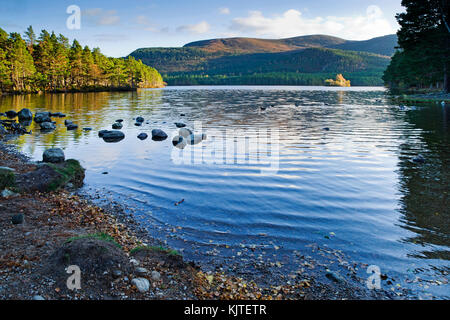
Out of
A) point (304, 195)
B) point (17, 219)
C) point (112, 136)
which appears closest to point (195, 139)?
point (112, 136)

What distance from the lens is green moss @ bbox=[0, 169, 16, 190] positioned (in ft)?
36.9

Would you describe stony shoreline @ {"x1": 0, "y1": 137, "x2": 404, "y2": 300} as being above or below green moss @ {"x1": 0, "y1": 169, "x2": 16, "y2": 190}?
below

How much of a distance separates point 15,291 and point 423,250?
30.1 feet

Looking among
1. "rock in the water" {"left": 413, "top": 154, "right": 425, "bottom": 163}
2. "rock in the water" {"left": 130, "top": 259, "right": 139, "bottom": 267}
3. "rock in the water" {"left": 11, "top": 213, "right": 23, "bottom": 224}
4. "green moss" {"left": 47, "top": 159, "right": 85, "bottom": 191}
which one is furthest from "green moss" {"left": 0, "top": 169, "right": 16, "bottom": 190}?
"rock in the water" {"left": 413, "top": 154, "right": 425, "bottom": 163}

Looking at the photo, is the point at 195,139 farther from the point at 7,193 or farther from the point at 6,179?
the point at 7,193

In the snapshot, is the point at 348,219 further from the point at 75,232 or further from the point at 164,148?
the point at 164,148

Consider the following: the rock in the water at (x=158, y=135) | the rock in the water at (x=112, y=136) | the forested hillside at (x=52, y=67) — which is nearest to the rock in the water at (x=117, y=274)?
the rock in the water at (x=158, y=135)

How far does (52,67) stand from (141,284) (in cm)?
11277

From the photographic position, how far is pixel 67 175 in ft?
43.6

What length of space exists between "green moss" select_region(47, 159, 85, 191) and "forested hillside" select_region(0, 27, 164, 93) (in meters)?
78.5

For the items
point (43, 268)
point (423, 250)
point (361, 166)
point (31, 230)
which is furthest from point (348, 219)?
point (31, 230)

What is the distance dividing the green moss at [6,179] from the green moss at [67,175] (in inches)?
46.2

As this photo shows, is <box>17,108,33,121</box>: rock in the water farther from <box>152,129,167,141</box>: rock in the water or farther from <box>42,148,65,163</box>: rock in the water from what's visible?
<box>42,148,65,163</box>: rock in the water
